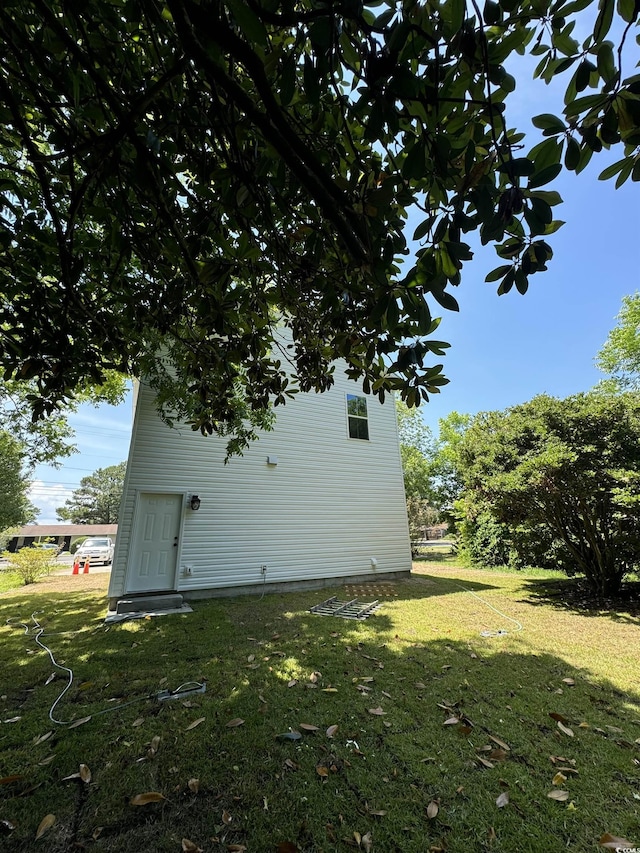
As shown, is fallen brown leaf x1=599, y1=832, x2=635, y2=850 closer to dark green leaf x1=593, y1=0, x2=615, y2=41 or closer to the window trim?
dark green leaf x1=593, y1=0, x2=615, y2=41

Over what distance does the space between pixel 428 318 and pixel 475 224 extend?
0.33 meters

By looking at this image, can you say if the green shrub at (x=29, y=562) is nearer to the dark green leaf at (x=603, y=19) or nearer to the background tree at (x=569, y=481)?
the background tree at (x=569, y=481)

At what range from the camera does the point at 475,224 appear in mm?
1134

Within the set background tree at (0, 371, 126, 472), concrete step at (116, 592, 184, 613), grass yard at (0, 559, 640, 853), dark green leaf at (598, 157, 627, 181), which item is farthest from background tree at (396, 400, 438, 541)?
dark green leaf at (598, 157, 627, 181)

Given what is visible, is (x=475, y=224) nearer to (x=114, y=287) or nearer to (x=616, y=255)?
(x=114, y=287)

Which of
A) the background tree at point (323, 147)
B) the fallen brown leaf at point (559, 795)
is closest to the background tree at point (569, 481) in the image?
the fallen brown leaf at point (559, 795)

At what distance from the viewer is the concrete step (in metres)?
5.89

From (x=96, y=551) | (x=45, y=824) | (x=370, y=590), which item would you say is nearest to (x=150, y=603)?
(x=370, y=590)

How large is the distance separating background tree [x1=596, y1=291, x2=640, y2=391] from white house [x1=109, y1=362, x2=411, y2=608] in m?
10.4

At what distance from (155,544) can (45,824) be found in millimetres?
5505

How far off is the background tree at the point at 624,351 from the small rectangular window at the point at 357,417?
36.9ft

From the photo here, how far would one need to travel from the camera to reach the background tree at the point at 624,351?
13.3 m

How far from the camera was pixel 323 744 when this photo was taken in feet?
7.57

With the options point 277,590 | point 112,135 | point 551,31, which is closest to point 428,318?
point 551,31
